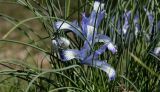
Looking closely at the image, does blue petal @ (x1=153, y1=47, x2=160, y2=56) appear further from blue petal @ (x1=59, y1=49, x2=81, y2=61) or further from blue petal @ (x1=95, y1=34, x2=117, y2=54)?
blue petal @ (x1=59, y1=49, x2=81, y2=61)

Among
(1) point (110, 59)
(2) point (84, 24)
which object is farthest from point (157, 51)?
(2) point (84, 24)

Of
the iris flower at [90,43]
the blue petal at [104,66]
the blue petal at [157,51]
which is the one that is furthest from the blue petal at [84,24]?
the blue petal at [157,51]

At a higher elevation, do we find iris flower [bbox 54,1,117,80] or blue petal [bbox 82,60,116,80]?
iris flower [bbox 54,1,117,80]

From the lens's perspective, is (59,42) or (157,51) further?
(157,51)

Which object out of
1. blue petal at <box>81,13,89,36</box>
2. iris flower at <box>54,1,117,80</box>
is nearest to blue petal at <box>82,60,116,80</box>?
iris flower at <box>54,1,117,80</box>

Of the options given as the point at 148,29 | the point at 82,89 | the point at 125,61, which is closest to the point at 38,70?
the point at 82,89

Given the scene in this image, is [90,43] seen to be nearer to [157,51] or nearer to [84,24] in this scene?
[84,24]

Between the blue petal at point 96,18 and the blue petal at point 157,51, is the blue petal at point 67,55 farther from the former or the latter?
the blue petal at point 157,51
